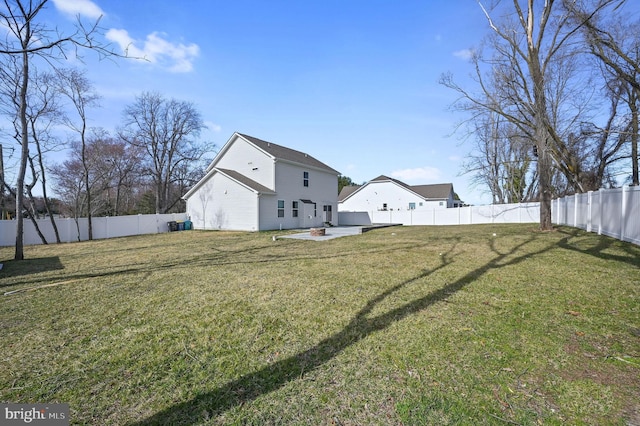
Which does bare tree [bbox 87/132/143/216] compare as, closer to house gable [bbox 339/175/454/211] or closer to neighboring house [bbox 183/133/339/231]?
neighboring house [bbox 183/133/339/231]

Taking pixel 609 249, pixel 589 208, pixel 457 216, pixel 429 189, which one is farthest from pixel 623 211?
pixel 429 189

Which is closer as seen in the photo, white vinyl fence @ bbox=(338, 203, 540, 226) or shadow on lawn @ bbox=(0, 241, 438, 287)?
shadow on lawn @ bbox=(0, 241, 438, 287)

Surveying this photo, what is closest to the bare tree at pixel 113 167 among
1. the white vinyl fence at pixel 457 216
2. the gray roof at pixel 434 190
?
the white vinyl fence at pixel 457 216

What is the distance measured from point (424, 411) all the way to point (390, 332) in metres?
1.32

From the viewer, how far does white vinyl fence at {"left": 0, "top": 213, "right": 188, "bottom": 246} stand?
1376 centimetres

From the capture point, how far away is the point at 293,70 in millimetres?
13695

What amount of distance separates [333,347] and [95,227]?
19.5 meters

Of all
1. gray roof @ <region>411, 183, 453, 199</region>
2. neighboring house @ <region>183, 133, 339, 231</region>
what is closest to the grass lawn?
neighboring house @ <region>183, 133, 339, 231</region>

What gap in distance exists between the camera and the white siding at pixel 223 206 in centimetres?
1895

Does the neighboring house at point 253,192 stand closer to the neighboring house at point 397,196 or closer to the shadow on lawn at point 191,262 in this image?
the shadow on lawn at point 191,262

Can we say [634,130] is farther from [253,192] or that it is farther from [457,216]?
[253,192]

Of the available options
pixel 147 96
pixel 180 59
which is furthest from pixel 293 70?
pixel 147 96

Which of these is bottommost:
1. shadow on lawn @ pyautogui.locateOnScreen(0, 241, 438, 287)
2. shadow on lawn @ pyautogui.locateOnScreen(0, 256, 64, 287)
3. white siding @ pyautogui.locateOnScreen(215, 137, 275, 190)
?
shadow on lawn @ pyautogui.locateOnScreen(0, 256, 64, 287)

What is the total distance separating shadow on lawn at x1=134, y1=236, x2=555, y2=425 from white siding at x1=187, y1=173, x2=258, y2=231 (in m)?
15.3
